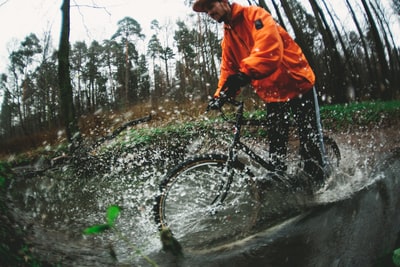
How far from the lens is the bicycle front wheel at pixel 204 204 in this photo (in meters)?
2.06

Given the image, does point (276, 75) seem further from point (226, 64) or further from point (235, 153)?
point (235, 153)

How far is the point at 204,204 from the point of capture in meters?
2.36

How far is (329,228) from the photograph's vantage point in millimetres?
1771

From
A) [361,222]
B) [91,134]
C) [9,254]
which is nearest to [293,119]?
[361,222]

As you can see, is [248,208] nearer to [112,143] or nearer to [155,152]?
[155,152]

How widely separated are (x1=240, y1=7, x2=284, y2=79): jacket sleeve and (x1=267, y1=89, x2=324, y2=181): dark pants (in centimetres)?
65

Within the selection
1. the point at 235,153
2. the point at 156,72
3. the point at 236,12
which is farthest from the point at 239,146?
the point at 156,72

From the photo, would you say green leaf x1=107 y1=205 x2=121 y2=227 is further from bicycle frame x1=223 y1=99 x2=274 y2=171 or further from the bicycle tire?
the bicycle tire

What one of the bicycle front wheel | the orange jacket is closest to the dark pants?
the orange jacket

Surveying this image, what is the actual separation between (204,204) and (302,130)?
132cm

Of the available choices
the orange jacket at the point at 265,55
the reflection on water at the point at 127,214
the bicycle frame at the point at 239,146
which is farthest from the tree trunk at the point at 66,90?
the bicycle frame at the point at 239,146

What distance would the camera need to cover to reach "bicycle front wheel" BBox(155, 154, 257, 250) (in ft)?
6.77

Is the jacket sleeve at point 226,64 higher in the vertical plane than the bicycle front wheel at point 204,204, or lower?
higher

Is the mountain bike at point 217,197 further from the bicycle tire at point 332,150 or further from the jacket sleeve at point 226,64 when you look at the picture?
the bicycle tire at point 332,150
